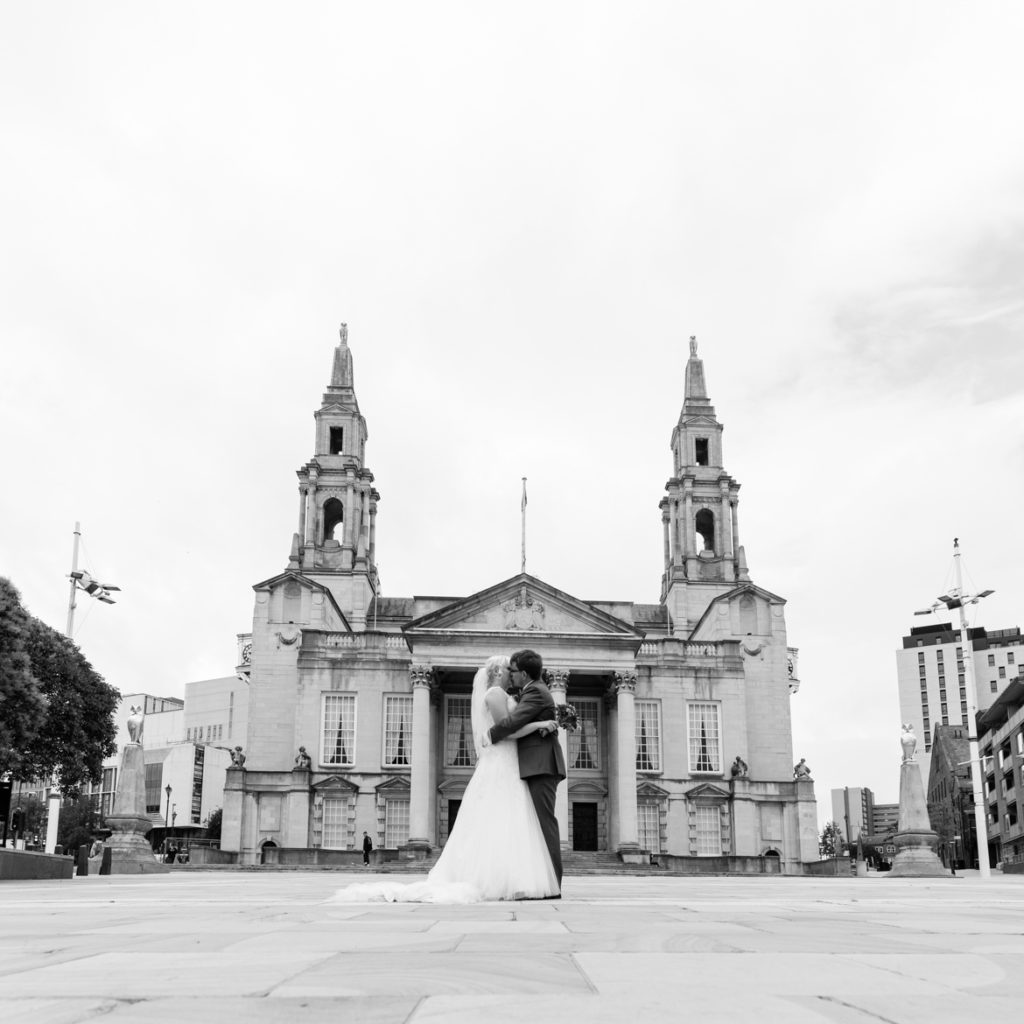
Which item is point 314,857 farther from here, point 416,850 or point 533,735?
point 533,735

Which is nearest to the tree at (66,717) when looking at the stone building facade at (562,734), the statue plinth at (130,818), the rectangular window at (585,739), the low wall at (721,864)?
the stone building facade at (562,734)

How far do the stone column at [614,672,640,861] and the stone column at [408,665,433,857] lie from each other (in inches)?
316

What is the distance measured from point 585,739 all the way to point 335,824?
1177 centimetres

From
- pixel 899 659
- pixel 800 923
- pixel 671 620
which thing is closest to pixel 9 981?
pixel 800 923

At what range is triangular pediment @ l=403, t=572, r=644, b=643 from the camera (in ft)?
169

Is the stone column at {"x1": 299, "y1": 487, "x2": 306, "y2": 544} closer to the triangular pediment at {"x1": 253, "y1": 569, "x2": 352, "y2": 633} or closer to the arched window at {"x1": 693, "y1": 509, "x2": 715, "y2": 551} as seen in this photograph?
the triangular pediment at {"x1": 253, "y1": 569, "x2": 352, "y2": 633}

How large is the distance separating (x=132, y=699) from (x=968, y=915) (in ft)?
441

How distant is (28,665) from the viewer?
36.9 metres

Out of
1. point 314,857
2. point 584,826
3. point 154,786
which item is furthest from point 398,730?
point 154,786

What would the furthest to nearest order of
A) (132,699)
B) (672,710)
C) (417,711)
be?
(132,699) → (672,710) → (417,711)

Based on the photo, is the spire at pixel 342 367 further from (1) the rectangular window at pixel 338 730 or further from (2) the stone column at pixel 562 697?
(2) the stone column at pixel 562 697

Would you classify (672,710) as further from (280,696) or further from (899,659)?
(899,659)

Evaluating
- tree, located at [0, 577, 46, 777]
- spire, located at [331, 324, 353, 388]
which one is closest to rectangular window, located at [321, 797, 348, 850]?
tree, located at [0, 577, 46, 777]

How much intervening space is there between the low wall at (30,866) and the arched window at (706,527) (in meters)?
43.5
